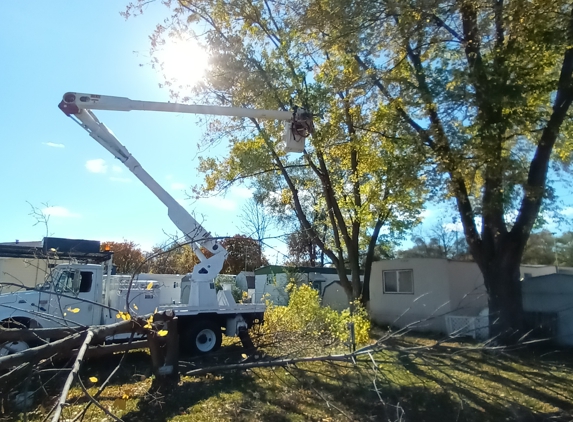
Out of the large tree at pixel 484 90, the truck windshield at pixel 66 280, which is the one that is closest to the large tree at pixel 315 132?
the large tree at pixel 484 90

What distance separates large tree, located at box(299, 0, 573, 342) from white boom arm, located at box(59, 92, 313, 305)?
8.50 ft

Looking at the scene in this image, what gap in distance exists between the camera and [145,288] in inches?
444

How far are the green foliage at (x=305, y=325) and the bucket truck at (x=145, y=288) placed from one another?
0.84 metres

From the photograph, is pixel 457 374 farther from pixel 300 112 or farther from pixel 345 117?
pixel 345 117

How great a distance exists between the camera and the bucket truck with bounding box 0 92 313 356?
9211 mm

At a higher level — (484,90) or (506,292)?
(484,90)

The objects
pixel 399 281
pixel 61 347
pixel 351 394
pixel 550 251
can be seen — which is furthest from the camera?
pixel 550 251

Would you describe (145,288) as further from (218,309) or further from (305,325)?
(305,325)

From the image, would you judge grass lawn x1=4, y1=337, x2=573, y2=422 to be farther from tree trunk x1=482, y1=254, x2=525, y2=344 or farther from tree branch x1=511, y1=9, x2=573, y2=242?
tree branch x1=511, y1=9, x2=573, y2=242

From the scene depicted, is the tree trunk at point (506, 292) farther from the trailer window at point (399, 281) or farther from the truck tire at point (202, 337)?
the trailer window at point (399, 281)

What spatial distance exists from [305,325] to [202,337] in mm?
2569

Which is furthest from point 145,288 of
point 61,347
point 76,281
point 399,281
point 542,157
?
point 399,281

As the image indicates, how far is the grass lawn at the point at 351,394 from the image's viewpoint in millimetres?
6496

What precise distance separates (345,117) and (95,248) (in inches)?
300
